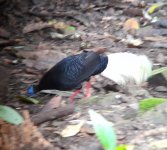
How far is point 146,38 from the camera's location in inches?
220

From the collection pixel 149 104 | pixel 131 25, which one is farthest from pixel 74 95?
pixel 131 25

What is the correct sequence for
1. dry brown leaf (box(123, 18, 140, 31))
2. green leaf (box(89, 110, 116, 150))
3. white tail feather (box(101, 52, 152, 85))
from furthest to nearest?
dry brown leaf (box(123, 18, 140, 31)), white tail feather (box(101, 52, 152, 85)), green leaf (box(89, 110, 116, 150))

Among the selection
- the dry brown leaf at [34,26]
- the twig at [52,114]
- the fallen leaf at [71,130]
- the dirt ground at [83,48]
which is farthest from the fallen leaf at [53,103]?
the dry brown leaf at [34,26]

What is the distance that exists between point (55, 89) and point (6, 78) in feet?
1.48

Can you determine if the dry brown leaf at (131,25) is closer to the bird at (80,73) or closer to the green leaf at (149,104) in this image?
the bird at (80,73)

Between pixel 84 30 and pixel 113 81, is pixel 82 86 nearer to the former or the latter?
pixel 113 81

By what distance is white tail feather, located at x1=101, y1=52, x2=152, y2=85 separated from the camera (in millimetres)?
4309

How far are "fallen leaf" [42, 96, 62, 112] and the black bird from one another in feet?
0.33

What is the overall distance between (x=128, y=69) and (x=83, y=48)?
101cm

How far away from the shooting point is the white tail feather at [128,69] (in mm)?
4309

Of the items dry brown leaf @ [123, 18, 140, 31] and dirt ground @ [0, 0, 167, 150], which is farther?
dry brown leaf @ [123, 18, 140, 31]


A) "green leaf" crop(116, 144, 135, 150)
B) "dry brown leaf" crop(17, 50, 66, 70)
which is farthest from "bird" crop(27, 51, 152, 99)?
"green leaf" crop(116, 144, 135, 150)

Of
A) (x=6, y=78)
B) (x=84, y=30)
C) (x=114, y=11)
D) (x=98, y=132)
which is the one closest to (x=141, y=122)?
(x=98, y=132)

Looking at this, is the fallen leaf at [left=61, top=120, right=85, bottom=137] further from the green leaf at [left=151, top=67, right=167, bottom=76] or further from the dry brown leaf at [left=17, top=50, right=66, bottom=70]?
the dry brown leaf at [left=17, top=50, right=66, bottom=70]
